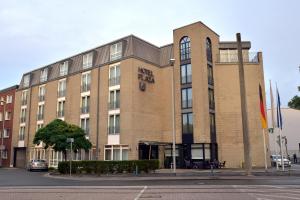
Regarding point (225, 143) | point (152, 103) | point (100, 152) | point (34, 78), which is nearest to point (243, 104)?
point (225, 143)

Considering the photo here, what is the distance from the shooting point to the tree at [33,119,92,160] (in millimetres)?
31448

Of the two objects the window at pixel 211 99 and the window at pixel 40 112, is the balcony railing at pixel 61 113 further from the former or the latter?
the window at pixel 211 99

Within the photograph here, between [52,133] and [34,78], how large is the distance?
20317 mm

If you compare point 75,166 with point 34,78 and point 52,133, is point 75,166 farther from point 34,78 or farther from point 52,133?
point 34,78

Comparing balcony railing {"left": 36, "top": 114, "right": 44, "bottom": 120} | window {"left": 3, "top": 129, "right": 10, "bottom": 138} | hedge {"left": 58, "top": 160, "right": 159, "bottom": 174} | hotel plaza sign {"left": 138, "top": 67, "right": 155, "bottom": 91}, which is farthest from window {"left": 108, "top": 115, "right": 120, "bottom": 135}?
window {"left": 3, "top": 129, "right": 10, "bottom": 138}

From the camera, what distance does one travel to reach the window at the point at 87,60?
40375 mm

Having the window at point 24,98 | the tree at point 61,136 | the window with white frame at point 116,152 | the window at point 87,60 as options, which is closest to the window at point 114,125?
the window with white frame at point 116,152

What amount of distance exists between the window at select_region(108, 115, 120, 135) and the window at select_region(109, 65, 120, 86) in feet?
12.1

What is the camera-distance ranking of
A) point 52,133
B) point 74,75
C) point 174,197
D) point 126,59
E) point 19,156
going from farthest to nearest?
point 19,156, point 74,75, point 126,59, point 52,133, point 174,197

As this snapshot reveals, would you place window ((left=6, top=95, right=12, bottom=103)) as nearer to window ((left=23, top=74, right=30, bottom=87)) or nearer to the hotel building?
window ((left=23, top=74, right=30, bottom=87))

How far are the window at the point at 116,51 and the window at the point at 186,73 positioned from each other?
23.2ft

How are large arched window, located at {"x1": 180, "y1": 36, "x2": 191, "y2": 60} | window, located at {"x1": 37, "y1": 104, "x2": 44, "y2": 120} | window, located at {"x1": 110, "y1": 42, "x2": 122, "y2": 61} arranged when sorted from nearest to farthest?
window, located at {"x1": 110, "y1": 42, "x2": 122, "y2": 61} → large arched window, located at {"x1": 180, "y1": 36, "x2": 191, "y2": 60} → window, located at {"x1": 37, "y1": 104, "x2": 44, "y2": 120}

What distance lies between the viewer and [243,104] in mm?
25750

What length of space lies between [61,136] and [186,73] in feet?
49.1
